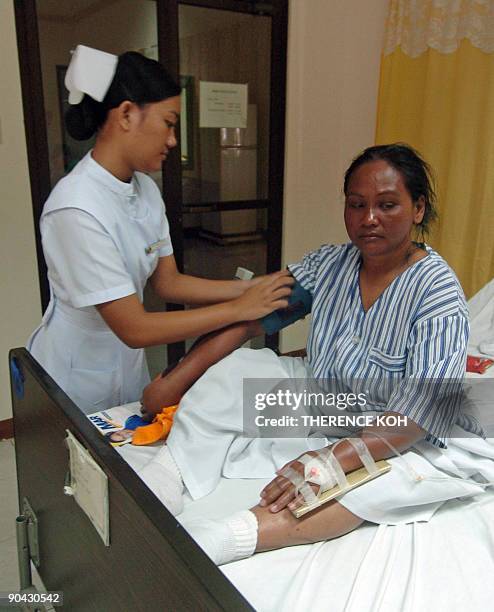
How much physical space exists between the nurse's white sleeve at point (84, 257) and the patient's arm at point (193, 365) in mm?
257

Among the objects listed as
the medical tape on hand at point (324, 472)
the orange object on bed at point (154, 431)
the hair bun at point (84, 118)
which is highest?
the hair bun at point (84, 118)

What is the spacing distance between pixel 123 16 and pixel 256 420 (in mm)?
2174

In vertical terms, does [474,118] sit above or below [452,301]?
above

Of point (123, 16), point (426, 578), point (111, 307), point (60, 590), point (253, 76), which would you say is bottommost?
point (60, 590)

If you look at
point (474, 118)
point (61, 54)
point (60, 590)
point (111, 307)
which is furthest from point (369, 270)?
point (61, 54)

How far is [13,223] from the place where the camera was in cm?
251

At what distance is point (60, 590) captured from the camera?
1.28m

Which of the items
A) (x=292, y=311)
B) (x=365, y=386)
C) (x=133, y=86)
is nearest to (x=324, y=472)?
(x=365, y=386)

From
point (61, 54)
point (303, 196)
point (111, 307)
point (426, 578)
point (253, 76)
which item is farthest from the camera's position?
point (303, 196)

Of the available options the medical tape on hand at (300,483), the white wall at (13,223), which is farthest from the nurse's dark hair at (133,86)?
the white wall at (13,223)

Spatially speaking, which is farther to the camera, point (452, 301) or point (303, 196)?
point (303, 196)

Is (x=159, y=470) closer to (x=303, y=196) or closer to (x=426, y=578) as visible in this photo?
(x=426, y=578)

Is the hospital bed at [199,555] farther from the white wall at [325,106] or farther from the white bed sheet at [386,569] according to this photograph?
the white wall at [325,106]

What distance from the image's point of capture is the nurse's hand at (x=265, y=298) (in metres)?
1.51
